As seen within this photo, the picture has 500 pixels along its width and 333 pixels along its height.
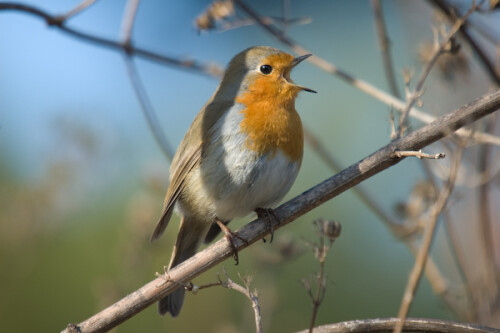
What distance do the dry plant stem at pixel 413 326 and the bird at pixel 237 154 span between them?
37.1 inches

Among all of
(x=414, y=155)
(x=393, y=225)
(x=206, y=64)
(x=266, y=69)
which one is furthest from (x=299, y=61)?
(x=414, y=155)

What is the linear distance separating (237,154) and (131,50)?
81 cm

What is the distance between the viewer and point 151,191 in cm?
374

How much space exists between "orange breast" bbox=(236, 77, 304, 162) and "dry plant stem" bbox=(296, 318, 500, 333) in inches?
51.2

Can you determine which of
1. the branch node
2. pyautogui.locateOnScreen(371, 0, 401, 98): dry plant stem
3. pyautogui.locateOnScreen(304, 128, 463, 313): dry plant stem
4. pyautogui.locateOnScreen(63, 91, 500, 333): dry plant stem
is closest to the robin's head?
pyautogui.locateOnScreen(304, 128, 463, 313): dry plant stem

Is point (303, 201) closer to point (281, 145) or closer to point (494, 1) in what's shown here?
point (281, 145)

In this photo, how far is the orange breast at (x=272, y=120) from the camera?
3021 millimetres

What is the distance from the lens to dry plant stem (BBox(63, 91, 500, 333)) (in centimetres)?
191

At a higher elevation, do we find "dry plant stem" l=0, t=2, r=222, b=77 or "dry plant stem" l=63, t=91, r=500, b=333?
"dry plant stem" l=0, t=2, r=222, b=77

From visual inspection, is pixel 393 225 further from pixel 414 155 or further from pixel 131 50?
pixel 131 50

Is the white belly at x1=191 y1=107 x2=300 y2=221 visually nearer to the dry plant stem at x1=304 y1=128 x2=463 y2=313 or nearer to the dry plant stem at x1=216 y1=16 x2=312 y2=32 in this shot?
the dry plant stem at x1=304 y1=128 x2=463 y2=313

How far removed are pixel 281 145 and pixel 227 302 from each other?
1305mm

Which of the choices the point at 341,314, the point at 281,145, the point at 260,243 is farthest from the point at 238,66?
the point at 341,314

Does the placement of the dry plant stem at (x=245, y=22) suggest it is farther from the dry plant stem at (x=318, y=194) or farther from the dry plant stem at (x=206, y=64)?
the dry plant stem at (x=318, y=194)
